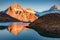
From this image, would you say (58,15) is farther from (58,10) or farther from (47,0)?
(47,0)

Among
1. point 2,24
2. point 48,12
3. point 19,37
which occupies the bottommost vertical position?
point 19,37

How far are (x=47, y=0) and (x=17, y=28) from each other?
1.08m

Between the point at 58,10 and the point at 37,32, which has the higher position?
the point at 58,10

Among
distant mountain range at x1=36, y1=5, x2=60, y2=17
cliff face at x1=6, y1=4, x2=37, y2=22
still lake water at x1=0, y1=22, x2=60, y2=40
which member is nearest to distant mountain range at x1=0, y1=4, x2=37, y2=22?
cliff face at x1=6, y1=4, x2=37, y2=22

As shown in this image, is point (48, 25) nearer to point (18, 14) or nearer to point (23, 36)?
point (23, 36)

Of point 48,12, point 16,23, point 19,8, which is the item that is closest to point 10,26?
point 16,23

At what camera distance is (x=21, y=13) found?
4.82m

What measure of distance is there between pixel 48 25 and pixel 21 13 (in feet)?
2.58

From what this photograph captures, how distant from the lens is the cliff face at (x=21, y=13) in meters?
4.80

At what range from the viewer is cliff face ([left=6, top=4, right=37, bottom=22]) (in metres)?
4.80

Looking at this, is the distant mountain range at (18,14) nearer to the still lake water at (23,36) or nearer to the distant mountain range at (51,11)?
the distant mountain range at (51,11)

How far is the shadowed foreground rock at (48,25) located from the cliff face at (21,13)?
170 mm

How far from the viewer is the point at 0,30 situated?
4.76 meters

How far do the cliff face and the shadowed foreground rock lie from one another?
0.17m
